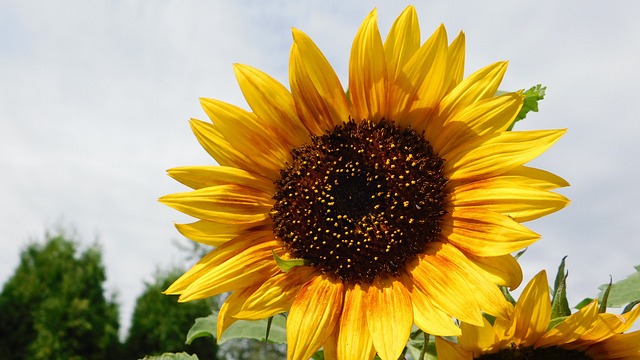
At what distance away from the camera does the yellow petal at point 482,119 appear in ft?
5.16

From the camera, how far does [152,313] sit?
44.1ft

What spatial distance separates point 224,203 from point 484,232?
68cm

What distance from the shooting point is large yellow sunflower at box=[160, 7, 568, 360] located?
1531 millimetres

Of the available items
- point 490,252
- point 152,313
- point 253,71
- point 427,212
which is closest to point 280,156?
point 253,71

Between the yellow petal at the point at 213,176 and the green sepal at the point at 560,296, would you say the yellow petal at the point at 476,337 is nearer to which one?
the green sepal at the point at 560,296

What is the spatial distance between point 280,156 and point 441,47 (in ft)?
1.72

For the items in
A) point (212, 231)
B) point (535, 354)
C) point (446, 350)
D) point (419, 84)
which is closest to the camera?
point (446, 350)

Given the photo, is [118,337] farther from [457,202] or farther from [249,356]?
[457,202]

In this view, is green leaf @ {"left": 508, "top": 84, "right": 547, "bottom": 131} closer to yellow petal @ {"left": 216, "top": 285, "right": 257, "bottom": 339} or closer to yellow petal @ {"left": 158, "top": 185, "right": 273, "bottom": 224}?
yellow petal @ {"left": 158, "top": 185, "right": 273, "bottom": 224}

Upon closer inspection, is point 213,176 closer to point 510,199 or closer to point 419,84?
point 419,84

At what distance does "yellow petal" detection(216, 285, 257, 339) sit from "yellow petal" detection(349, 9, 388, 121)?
0.56m

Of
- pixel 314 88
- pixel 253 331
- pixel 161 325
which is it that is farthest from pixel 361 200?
pixel 161 325

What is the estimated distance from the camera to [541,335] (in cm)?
149

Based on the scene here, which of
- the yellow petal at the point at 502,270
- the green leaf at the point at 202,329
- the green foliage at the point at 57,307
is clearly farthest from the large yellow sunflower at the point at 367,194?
the green foliage at the point at 57,307
